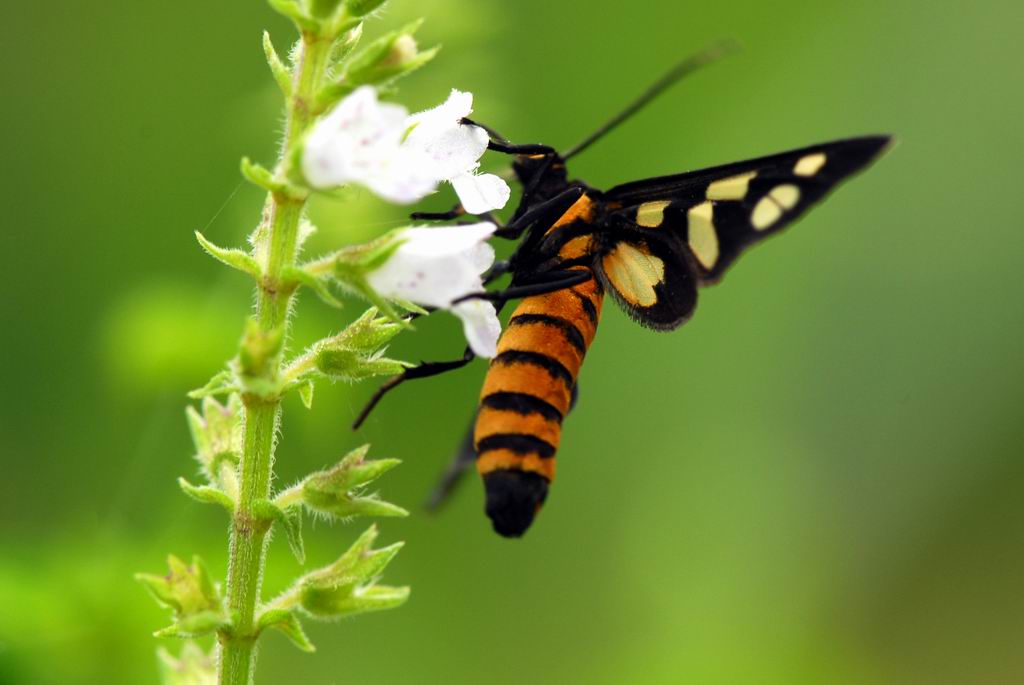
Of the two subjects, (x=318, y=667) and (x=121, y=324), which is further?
(x=318, y=667)

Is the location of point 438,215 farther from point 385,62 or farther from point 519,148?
point 385,62

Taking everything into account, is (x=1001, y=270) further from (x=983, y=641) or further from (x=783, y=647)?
(x=783, y=647)

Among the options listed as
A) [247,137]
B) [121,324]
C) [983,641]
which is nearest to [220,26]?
[247,137]

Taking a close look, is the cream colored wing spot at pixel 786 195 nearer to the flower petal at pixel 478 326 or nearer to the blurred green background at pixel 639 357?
the flower petal at pixel 478 326

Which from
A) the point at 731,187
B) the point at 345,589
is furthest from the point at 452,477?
the point at 731,187

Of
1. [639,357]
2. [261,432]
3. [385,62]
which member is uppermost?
[639,357]
